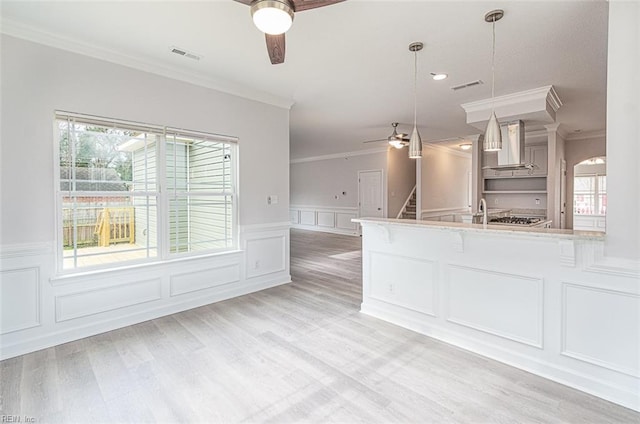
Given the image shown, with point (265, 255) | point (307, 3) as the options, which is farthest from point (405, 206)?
point (307, 3)

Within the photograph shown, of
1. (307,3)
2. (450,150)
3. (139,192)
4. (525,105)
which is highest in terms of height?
(450,150)

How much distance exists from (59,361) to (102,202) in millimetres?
1476

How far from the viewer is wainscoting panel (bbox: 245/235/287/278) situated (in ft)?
14.3

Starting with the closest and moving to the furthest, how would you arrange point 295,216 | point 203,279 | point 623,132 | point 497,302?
point 623,132 < point 497,302 < point 203,279 < point 295,216

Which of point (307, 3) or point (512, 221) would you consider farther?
point (512, 221)

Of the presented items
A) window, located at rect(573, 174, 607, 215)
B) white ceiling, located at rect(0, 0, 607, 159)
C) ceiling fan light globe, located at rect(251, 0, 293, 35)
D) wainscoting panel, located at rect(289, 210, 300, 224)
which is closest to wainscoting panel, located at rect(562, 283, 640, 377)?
white ceiling, located at rect(0, 0, 607, 159)

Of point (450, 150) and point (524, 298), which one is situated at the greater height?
point (450, 150)

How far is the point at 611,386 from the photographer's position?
205 centimetres

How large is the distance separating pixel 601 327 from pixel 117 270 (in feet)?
13.6

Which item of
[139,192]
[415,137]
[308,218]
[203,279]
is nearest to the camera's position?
[415,137]

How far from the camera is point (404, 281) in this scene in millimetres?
3223

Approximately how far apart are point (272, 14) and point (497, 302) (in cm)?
267

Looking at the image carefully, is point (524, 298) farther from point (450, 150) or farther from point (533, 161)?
point (450, 150)

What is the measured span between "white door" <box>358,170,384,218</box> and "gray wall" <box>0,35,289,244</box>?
245 inches
